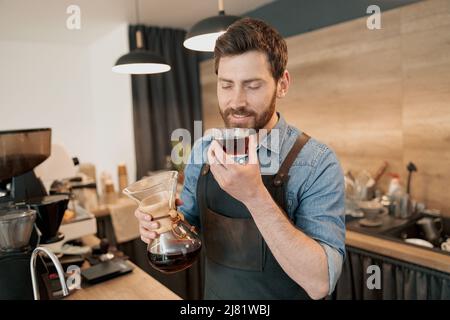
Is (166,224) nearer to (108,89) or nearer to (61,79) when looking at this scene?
(61,79)

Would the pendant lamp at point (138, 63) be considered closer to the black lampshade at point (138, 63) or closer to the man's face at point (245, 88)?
the black lampshade at point (138, 63)

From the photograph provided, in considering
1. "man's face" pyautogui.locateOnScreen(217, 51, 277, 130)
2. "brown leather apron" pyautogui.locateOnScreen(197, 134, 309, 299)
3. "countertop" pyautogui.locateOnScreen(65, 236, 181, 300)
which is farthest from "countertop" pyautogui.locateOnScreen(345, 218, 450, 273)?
"man's face" pyautogui.locateOnScreen(217, 51, 277, 130)

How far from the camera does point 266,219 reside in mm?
775

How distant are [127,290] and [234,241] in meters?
0.50

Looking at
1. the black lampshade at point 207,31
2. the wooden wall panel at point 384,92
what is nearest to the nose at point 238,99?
the black lampshade at point 207,31

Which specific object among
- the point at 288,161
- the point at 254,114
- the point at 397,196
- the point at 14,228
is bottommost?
the point at 397,196

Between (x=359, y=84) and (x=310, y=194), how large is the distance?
1.37m

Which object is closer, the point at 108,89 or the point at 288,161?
the point at 288,161

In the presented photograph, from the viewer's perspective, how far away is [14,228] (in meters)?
0.88

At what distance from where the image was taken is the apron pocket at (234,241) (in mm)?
995

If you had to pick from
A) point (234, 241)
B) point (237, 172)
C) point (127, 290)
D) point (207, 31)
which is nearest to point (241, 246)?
point (234, 241)

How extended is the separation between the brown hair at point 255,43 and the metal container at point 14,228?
2.11 ft

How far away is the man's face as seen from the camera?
0.83 meters
